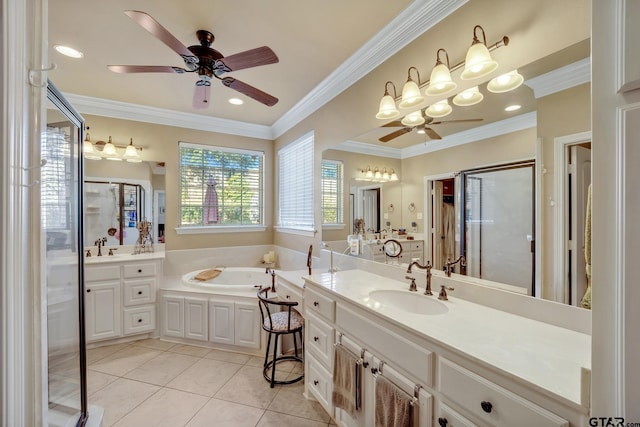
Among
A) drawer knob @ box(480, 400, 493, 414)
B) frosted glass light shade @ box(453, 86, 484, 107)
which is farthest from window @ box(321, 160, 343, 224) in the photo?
drawer knob @ box(480, 400, 493, 414)

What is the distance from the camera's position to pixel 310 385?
6.72 ft

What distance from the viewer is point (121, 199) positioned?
11.0ft

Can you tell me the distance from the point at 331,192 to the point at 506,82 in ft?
5.49

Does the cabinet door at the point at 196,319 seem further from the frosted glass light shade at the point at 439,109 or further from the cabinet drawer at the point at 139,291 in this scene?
the frosted glass light shade at the point at 439,109

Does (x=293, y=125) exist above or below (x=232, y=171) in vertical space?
above

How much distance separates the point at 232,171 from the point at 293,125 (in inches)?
46.0

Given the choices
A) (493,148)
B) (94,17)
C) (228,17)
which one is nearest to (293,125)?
(228,17)

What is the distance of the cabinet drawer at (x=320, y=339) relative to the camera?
70.5 inches

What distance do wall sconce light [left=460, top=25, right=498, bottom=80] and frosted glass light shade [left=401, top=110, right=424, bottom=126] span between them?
43cm

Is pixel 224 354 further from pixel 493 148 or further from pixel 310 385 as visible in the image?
pixel 493 148

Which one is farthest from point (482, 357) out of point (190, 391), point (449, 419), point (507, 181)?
point (190, 391)

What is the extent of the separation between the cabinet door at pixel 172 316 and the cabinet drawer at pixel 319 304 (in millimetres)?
1750

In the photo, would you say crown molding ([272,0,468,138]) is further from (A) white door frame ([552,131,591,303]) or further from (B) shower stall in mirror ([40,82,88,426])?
(B) shower stall in mirror ([40,82,88,426])

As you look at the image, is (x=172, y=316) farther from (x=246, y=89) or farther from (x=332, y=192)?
(x=246, y=89)
